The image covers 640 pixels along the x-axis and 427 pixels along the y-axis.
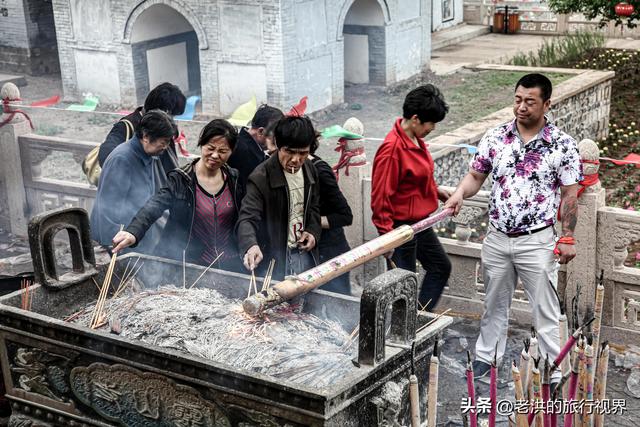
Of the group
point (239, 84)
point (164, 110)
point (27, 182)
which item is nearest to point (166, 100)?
point (164, 110)

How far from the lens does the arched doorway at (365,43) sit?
1847 cm

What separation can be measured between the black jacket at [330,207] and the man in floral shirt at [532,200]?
0.69 meters

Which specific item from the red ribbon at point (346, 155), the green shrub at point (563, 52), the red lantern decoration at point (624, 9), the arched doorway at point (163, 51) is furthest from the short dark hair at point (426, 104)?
the green shrub at point (563, 52)

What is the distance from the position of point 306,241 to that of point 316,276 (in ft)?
2.57

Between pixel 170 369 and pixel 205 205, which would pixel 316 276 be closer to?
pixel 170 369

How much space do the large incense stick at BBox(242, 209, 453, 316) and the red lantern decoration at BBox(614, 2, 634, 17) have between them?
10.8 m

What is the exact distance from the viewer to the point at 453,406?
6.20 m

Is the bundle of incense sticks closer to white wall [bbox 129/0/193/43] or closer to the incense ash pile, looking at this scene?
the incense ash pile

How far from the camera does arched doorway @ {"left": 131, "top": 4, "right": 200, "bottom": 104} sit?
57.3ft

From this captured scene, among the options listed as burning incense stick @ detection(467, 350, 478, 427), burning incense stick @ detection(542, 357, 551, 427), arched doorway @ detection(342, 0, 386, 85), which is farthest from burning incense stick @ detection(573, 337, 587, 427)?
arched doorway @ detection(342, 0, 386, 85)

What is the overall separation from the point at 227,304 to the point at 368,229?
2519 millimetres

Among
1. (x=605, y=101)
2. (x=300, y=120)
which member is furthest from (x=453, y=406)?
(x=605, y=101)

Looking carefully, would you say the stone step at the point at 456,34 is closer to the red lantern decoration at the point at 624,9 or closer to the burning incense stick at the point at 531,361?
the red lantern decoration at the point at 624,9

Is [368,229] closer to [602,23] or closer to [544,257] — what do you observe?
[544,257]
